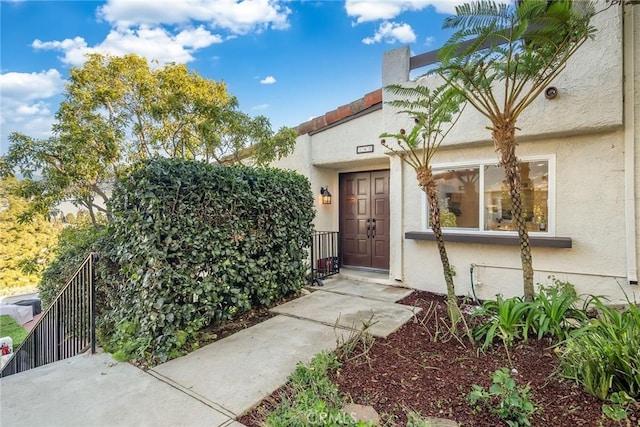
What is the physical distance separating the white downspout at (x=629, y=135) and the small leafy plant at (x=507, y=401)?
3073 millimetres

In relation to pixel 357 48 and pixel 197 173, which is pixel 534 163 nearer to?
pixel 357 48

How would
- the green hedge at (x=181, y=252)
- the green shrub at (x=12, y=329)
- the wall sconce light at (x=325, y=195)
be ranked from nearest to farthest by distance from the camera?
the green hedge at (x=181, y=252) → the wall sconce light at (x=325, y=195) → the green shrub at (x=12, y=329)

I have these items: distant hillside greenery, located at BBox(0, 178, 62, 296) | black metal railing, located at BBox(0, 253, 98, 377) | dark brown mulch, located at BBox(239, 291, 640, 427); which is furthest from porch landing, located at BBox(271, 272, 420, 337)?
distant hillside greenery, located at BBox(0, 178, 62, 296)

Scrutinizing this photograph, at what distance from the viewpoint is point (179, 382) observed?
2.64 meters

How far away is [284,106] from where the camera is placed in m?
7.92

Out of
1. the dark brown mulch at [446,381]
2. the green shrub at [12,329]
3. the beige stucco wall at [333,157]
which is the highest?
the beige stucco wall at [333,157]

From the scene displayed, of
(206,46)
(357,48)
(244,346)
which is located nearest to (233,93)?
(206,46)

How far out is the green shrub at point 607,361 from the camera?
204cm

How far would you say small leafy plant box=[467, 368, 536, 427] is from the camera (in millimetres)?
1877

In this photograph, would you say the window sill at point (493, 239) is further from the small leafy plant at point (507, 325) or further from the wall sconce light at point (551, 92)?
the wall sconce light at point (551, 92)

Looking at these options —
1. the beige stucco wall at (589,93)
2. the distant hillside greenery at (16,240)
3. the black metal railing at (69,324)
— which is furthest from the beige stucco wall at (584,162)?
the distant hillside greenery at (16,240)

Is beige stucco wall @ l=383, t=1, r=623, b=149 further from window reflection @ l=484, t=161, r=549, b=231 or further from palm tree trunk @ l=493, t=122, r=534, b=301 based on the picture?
palm tree trunk @ l=493, t=122, r=534, b=301

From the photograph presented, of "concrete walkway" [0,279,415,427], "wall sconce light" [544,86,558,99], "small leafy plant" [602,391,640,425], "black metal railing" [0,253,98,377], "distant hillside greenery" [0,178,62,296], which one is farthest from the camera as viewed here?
"distant hillside greenery" [0,178,62,296]

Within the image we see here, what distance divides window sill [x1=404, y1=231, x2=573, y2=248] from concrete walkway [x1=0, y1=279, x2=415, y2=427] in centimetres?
173
